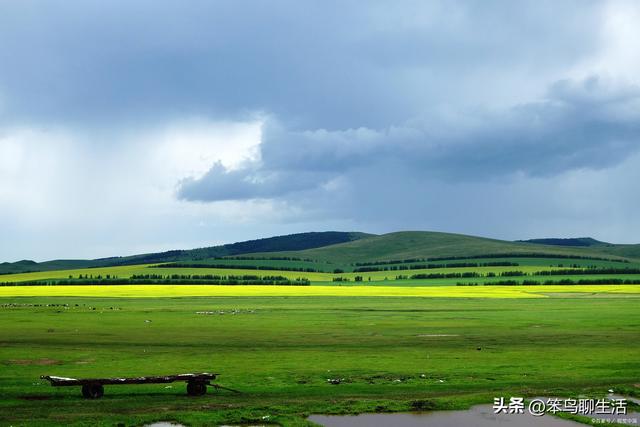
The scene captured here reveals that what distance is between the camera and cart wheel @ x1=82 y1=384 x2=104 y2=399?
1016 inches

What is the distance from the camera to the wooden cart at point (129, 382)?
2561 centimetres

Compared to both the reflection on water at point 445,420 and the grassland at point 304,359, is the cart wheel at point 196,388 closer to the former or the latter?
the grassland at point 304,359

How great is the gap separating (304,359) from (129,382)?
11.7 metres

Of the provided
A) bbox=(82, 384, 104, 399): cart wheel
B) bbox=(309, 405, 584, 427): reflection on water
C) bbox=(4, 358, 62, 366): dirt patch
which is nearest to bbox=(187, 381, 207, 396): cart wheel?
bbox=(82, 384, 104, 399): cart wheel

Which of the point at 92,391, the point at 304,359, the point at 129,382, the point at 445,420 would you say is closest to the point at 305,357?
the point at 304,359

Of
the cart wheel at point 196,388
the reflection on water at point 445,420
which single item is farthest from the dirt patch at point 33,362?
the reflection on water at point 445,420

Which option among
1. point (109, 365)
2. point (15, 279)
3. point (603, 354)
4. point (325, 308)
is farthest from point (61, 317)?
point (15, 279)

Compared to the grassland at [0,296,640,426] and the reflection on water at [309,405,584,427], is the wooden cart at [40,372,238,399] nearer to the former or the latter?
the grassland at [0,296,640,426]

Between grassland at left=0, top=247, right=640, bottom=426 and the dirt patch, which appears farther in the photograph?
the dirt patch

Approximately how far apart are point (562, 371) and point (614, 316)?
34.0 meters

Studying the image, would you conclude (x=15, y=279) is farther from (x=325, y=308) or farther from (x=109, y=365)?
(x=109, y=365)

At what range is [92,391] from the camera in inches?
1021

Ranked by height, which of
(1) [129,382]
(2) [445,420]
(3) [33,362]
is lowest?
Answer: (2) [445,420]

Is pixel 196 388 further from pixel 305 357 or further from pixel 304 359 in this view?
pixel 305 357
